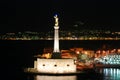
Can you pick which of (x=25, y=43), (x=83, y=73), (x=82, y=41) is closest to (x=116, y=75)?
(x=83, y=73)

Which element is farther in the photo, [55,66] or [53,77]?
[55,66]

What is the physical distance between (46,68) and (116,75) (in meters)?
5.41

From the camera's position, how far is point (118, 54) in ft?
199

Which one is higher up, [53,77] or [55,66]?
[55,66]

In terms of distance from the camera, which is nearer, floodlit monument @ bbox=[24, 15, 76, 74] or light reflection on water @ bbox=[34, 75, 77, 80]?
light reflection on water @ bbox=[34, 75, 77, 80]

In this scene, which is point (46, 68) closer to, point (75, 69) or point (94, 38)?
point (75, 69)

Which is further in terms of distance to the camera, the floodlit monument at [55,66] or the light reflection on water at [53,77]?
the floodlit monument at [55,66]

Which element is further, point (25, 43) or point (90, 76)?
point (25, 43)

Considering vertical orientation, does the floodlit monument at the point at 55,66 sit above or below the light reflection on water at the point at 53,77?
above

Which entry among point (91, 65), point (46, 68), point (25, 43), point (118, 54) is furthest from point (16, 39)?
point (46, 68)

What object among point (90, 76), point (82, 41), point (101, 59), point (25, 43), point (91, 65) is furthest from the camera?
point (25, 43)

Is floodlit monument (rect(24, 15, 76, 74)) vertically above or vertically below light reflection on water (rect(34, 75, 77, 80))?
above

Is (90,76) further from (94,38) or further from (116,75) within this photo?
(94,38)

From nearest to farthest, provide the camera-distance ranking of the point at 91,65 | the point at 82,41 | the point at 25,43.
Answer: the point at 91,65
the point at 82,41
the point at 25,43
